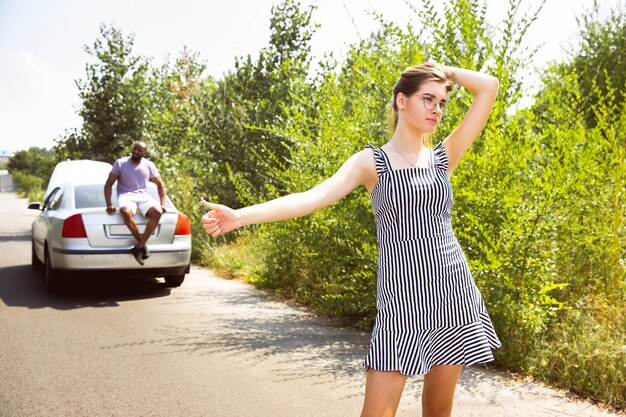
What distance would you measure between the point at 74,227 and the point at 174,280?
190 cm

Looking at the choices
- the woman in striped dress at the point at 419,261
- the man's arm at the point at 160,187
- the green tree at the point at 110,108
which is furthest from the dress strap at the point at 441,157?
the green tree at the point at 110,108

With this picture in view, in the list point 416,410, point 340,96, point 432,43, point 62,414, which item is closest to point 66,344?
point 62,414

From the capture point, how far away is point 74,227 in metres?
8.82

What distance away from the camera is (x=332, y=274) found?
8.12 meters

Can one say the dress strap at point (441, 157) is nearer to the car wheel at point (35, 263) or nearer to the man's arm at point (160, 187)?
the man's arm at point (160, 187)

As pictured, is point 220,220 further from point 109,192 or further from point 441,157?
point 109,192

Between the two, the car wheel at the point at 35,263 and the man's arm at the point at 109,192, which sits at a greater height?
the man's arm at the point at 109,192

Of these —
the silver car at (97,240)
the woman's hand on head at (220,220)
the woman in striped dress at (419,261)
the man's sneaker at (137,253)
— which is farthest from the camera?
the man's sneaker at (137,253)

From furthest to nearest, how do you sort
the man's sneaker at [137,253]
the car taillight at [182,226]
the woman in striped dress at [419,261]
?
the car taillight at [182,226]
the man's sneaker at [137,253]
the woman in striped dress at [419,261]

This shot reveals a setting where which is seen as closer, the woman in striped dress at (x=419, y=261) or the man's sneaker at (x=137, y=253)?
the woman in striped dress at (x=419, y=261)

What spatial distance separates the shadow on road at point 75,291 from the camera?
8672 millimetres

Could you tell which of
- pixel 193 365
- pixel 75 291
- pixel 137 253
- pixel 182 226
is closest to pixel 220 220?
pixel 193 365

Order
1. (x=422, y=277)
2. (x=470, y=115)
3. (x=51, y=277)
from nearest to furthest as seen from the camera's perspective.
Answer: (x=422, y=277) < (x=470, y=115) < (x=51, y=277)

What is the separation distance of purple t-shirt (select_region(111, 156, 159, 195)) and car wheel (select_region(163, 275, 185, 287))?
1.37m
